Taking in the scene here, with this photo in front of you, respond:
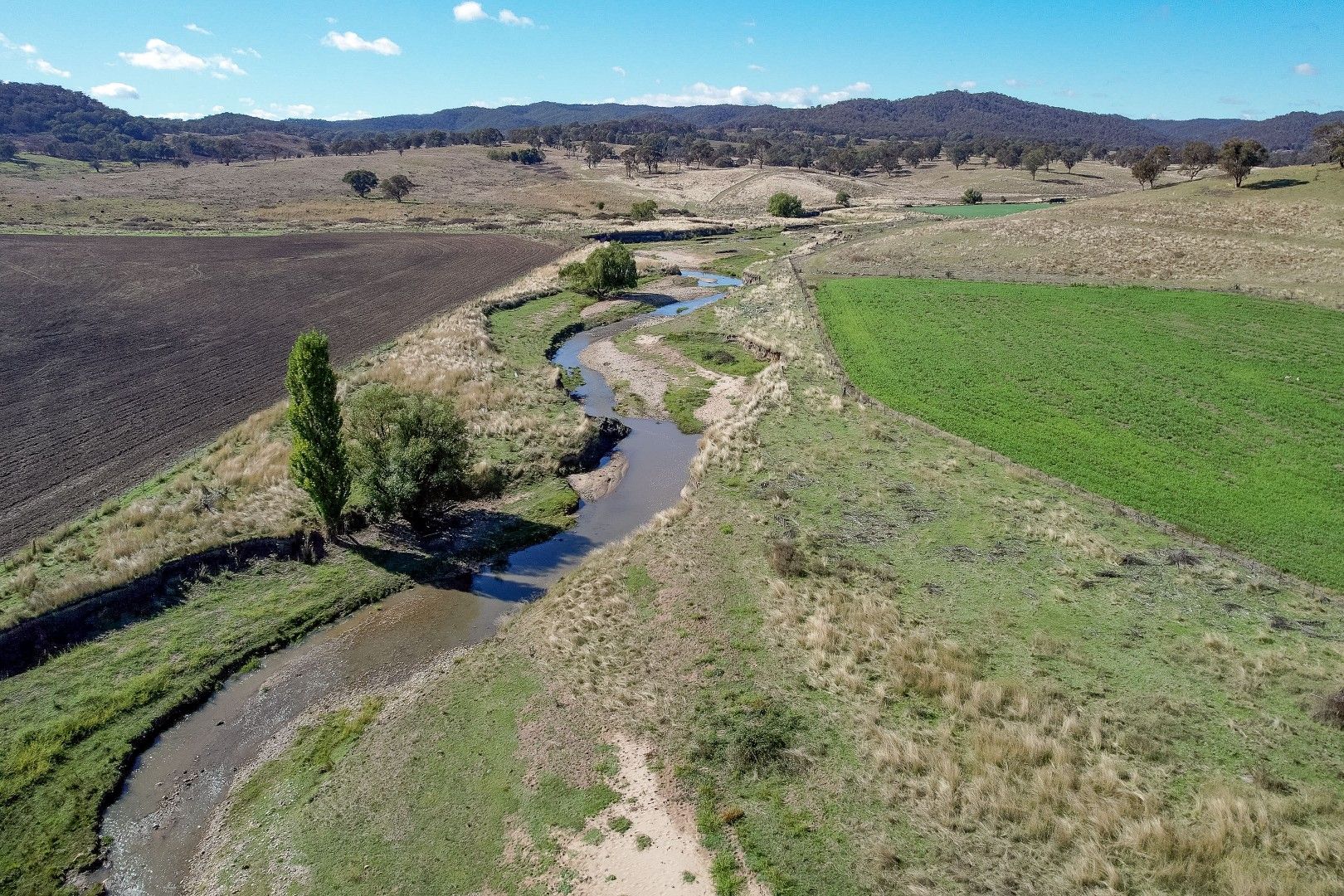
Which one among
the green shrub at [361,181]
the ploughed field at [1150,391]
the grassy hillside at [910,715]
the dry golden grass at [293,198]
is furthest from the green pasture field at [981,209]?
the green shrub at [361,181]

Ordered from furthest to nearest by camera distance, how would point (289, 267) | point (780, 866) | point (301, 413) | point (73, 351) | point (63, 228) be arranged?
point (63, 228) → point (289, 267) → point (73, 351) → point (301, 413) → point (780, 866)

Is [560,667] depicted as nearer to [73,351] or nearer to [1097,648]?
[1097,648]

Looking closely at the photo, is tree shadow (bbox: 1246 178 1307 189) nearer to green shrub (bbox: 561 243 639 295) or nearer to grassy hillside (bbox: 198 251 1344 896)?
green shrub (bbox: 561 243 639 295)

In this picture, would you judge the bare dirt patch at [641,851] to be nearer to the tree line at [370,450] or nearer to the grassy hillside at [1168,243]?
the tree line at [370,450]

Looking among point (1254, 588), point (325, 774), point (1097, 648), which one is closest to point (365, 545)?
point (325, 774)

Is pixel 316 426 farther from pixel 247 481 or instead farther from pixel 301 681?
pixel 301 681

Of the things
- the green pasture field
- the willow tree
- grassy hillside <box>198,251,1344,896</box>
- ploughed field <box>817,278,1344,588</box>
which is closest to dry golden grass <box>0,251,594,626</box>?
the willow tree
